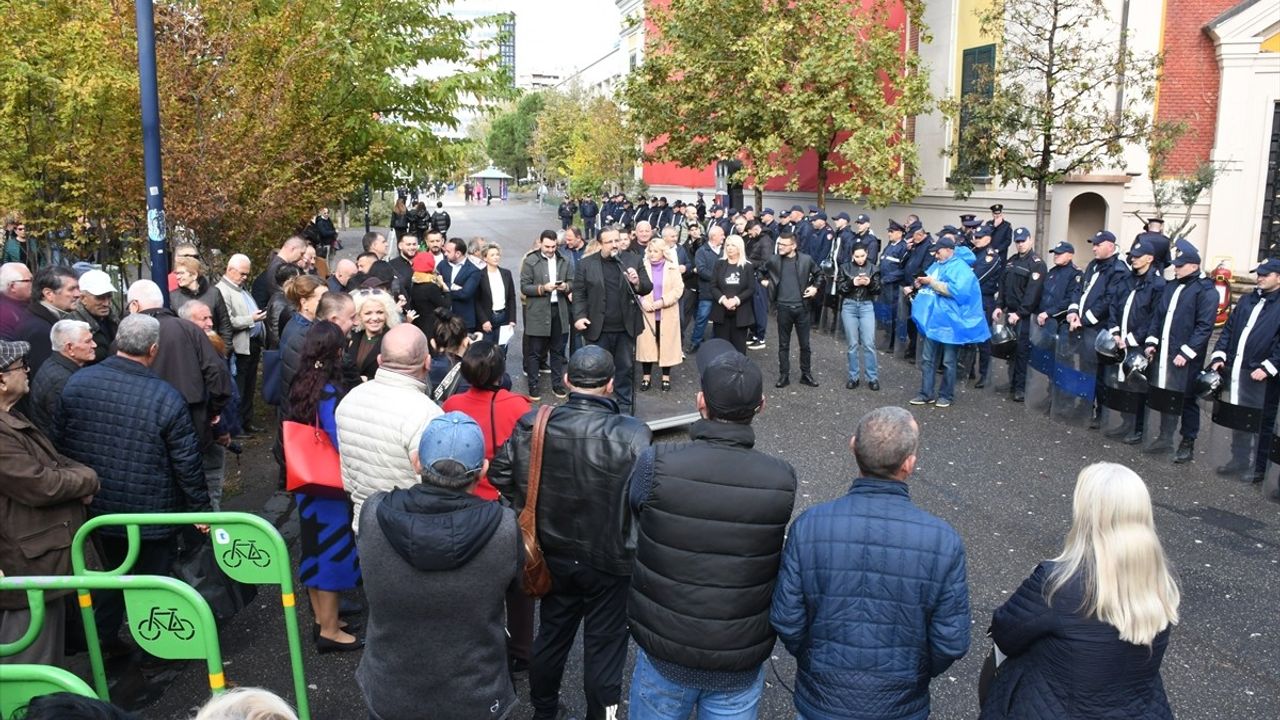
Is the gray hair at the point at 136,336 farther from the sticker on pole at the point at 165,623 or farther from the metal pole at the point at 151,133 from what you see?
the metal pole at the point at 151,133

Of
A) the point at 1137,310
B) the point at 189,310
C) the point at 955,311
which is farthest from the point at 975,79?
the point at 189,310

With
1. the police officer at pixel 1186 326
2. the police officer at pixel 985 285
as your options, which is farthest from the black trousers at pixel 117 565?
the police officer at pixel 985 285

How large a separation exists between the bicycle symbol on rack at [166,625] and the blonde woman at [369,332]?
9.43 ft

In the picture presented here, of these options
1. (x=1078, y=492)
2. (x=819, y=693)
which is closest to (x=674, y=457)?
(x=819, y=693)

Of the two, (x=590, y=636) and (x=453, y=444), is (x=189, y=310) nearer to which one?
(x=590, y=636)

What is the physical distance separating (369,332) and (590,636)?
3127mm

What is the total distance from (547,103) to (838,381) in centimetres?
5949

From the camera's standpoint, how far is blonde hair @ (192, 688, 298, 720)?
2076 mm

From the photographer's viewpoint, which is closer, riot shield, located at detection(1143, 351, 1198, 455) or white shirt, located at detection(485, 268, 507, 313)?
riot shield, located at detection(1143, 351, 1198, 455)

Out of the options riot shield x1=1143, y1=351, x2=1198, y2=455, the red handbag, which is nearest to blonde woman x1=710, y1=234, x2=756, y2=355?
riot shield x1=1143, y1=351, x2=1198, y2=455

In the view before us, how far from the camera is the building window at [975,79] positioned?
17859 millimetres

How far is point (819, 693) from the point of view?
3324mm

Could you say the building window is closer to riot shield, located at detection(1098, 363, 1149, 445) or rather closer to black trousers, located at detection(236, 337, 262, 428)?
riot shield, located at detection(1098, 363, 1149, 445)

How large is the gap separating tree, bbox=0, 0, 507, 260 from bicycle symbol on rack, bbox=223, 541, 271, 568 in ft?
21.7
